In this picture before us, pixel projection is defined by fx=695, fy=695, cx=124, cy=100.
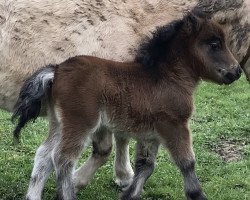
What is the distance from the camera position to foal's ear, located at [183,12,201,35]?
15.7 ft

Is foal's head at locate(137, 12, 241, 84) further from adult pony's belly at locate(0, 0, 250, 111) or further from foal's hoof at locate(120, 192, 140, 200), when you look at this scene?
foal's hoof at locate(120, 192, 140, 200)

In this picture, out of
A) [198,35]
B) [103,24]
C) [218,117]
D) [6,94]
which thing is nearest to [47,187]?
[6,94]

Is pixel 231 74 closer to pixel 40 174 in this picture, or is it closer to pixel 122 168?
pixel 40 174

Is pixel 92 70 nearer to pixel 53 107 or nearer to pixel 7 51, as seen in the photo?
pixel 53 107

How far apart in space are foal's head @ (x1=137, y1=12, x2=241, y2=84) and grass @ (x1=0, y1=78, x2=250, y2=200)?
1.37 meters

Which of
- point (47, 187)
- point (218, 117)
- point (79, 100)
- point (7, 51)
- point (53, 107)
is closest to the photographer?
point (79, 100)

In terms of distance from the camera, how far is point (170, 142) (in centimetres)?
469

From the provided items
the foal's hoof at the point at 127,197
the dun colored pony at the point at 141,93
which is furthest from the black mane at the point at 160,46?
the foal's hoof at the point at 127,197

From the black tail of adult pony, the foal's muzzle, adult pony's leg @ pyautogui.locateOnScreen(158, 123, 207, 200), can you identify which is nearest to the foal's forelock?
the foal's muzzle

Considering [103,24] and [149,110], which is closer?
[149,110]

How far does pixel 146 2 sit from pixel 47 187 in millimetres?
1854

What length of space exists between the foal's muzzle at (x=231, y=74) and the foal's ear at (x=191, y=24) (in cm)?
34

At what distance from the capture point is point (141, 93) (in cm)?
467

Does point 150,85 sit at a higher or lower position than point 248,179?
higher
